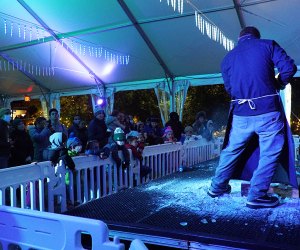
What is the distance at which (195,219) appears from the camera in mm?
2361

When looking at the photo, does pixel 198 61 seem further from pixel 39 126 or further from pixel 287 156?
pixel 287 156

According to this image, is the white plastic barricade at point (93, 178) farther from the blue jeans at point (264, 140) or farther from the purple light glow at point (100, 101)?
the purple light glow at point (100, 101)

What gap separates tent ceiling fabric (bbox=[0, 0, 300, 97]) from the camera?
7270 millimetres

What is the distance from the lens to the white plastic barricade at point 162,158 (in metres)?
4.72

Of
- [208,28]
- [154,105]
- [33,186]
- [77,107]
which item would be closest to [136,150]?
[33,186]

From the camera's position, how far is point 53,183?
3.11 metres

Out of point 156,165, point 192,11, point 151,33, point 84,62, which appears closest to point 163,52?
point 151,33

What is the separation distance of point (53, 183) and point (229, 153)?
173 centimetres

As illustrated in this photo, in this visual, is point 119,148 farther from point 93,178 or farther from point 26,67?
point 26,67

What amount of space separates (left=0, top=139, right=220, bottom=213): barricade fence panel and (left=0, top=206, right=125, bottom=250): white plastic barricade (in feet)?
4.35

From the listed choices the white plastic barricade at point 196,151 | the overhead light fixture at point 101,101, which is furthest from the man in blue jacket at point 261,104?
the overhead light fixture at point 101,101

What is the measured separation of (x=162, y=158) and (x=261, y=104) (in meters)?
2.81

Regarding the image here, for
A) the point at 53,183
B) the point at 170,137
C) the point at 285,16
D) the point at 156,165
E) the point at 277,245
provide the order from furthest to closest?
the point at 285,16
the point at 170,137
the point at 156,165
the point at 53,183
the point at 277,245

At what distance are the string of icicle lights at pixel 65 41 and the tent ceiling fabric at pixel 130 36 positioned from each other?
0.03 metres
